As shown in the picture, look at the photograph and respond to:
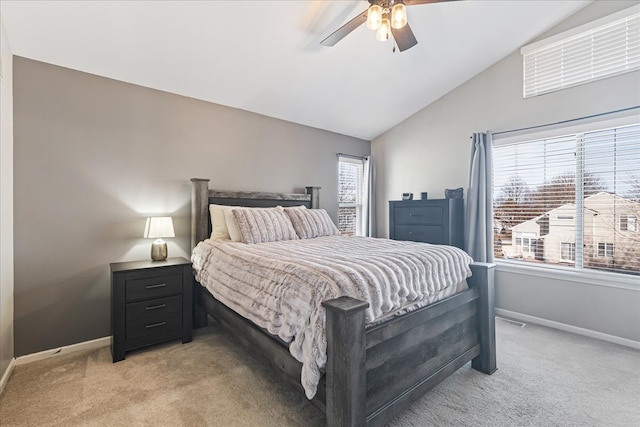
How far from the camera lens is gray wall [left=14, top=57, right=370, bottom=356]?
2375 mm

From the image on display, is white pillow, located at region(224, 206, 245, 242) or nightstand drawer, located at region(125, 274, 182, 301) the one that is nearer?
nightstand drawer, located at region(125, 274, 182, 301)

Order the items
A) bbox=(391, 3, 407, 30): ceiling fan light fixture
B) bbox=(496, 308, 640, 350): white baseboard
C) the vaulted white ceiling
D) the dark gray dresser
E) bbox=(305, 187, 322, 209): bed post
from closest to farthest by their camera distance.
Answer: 1. bbox=(391, 3, 407, 30): ceiling fan light fixture
2. the vaulted white ceiling
3. bbox=(496, 308, 640, 350): white baseboard
4. the dark gray dresser
5. bbox=(305, 187, 322, 209): bed post

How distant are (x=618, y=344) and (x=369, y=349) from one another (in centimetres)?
283

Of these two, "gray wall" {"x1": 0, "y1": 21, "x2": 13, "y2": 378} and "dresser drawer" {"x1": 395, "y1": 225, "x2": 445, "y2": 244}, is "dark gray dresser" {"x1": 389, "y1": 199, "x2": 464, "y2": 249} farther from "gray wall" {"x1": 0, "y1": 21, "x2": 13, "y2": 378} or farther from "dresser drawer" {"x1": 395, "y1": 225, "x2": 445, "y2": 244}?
"gray wall" {"x1": 0, "y1": 21, "x2": 13, "y2": 378}

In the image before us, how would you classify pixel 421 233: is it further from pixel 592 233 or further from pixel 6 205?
pixel 6 205

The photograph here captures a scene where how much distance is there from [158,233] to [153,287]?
497 millimetres

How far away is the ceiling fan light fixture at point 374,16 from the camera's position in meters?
1.88

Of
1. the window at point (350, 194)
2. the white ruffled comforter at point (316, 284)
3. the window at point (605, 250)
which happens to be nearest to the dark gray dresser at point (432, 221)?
the window at point (350, 194)

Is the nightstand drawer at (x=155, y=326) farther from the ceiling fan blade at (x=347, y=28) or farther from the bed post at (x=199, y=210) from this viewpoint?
the ceiling fan blade at (x=347, y=28)

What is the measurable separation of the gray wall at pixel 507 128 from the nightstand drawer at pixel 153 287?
10.8 feet

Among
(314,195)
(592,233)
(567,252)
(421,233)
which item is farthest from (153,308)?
(592,233)

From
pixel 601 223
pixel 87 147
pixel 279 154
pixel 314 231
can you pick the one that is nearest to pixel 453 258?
pixel 314 231

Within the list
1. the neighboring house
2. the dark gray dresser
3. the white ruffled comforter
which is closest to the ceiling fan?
the white ruffled comforter

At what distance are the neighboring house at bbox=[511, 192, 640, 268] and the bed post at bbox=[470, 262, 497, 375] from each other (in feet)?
5.35
